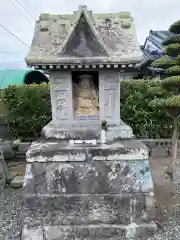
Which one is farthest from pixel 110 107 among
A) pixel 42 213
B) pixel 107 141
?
pixel 42 213

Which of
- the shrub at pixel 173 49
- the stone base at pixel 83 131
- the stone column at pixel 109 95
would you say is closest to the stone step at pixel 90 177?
the stone base at pixel 83 131

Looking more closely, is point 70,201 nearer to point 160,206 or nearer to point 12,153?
point 160,206

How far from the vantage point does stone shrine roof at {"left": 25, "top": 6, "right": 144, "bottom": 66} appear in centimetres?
500

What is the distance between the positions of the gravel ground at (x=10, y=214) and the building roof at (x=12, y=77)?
6401mm

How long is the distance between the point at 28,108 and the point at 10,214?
5.07 metres

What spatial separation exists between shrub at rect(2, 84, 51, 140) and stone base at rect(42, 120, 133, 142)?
4791 millimetres

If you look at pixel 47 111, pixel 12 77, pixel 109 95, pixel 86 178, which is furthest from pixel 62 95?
pixel 12 77

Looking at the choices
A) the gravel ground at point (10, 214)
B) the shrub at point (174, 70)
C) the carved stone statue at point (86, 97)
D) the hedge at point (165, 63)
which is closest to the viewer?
the gravel ground at point (10, 214)

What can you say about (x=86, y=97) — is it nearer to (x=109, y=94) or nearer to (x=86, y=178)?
(x=109, y=94)

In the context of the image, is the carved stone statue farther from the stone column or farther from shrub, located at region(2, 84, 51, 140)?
shrub, located at region(2, 84, 51, 140)

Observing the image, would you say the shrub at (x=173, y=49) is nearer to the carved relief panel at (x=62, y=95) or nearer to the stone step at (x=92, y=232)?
the carved relief panel at (x=62, y=95)

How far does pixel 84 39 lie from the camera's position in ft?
17.0

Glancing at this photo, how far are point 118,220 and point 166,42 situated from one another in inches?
147

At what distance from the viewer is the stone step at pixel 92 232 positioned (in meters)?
5.04
